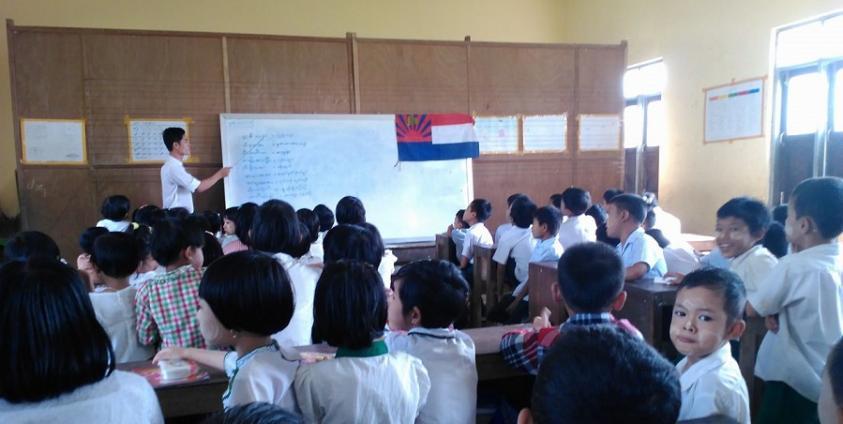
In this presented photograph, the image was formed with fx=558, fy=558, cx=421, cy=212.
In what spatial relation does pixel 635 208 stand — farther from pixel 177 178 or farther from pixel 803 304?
pixel 177 178

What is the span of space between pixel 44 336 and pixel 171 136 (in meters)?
3.56

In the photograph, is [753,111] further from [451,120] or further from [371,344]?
[371,344]

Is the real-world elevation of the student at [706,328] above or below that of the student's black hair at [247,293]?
below

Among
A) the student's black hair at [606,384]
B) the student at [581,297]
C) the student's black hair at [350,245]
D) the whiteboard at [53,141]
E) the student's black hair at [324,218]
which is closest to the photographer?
the student's black hair at [606,384]

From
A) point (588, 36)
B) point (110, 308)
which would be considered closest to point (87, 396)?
point (110, 308)

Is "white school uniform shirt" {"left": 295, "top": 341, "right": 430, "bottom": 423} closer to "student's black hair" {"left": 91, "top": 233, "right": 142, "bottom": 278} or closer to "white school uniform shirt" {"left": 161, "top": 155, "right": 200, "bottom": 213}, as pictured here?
"student's black hair" {"left": 91, "top": 233, "right": 142, "bottom": 278}

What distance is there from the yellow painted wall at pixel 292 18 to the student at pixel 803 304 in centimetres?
589

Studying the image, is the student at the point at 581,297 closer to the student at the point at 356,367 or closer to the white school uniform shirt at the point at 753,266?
the student at the point at 356,367

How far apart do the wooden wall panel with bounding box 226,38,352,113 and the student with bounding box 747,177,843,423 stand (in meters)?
3.77

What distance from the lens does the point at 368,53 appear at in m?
4.90

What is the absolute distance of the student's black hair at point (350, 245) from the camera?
6.31ft

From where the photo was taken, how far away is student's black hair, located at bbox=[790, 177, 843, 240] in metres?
1.72

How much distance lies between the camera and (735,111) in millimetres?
5328

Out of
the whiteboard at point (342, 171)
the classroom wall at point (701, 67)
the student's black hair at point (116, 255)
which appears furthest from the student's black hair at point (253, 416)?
the classroom wall at point (701, 67)
